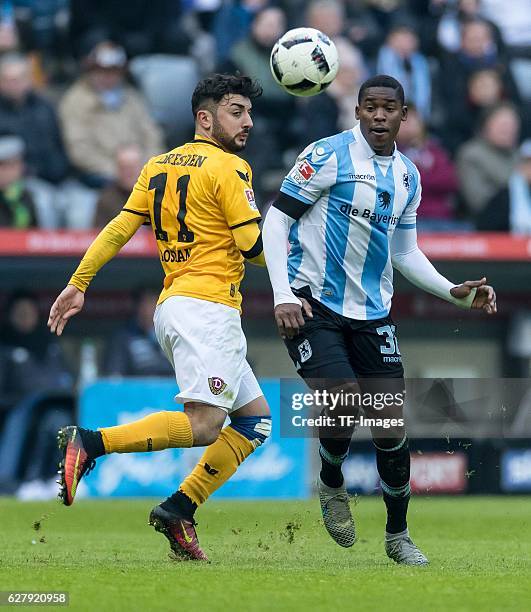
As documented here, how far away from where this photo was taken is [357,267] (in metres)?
7.15

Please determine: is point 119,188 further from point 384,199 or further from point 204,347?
point 204,347

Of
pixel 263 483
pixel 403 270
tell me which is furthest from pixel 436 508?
pixel 403 270

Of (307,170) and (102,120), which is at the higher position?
(307,170)

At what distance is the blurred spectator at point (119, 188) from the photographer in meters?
13.6

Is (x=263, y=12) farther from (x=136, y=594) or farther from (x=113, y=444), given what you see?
(x=136, y=594)

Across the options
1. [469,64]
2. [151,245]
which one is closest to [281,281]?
[151,245]

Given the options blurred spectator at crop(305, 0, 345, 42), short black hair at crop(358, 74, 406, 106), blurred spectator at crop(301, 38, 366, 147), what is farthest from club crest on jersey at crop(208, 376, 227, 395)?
blurred spectator at crop(305, 0, 345, 42)

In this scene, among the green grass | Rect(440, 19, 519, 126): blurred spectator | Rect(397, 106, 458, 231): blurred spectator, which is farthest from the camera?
Rect(440, 19, 519, 126): blurred spectator

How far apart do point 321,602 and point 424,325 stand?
393 inches

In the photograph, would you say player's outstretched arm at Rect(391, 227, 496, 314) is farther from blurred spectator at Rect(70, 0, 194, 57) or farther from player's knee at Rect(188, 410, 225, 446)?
blurred spectator at Rect(70, 0, 194, 57)

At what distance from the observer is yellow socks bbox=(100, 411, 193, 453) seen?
6.58 m

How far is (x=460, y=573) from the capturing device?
21.3ft

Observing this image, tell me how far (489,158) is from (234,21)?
10.5 feet

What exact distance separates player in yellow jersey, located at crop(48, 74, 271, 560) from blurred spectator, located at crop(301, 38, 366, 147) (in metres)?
7.81
